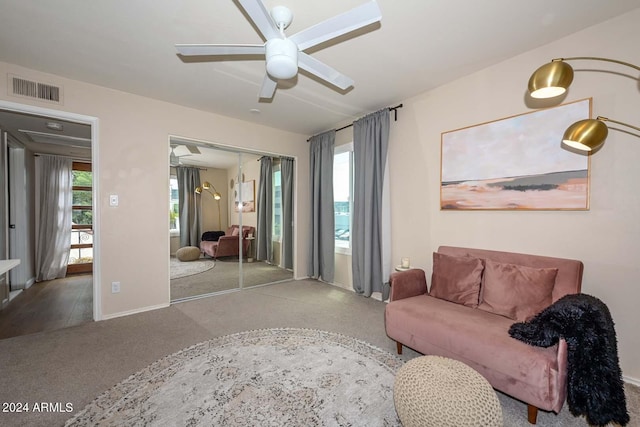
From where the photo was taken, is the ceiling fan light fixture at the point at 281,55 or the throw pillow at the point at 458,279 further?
the throw pillow at the point at 458,279

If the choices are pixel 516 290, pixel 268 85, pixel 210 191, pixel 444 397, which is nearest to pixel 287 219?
pixel 210 191

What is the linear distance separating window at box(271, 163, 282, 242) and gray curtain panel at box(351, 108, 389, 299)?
153cm

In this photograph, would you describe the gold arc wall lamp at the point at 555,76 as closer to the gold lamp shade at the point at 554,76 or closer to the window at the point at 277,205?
the gold lamp shade at the point at 554,76

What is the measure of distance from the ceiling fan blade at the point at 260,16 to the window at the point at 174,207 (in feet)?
8.74

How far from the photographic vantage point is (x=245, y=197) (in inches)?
174

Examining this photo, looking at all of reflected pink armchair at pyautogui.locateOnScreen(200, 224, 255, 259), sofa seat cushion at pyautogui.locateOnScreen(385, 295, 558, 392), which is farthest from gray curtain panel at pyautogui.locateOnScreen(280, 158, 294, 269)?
sofa seat cushion at pyautogui.locateOnScreen(385, 295, 558, 392)

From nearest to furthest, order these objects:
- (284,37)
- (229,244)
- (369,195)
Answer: (284,37)
(369,195)
(229,244)

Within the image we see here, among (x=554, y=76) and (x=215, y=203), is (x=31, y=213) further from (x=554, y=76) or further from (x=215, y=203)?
(x=554, y=76)

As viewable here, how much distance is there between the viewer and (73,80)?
286cm

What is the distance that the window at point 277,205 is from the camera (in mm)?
4742

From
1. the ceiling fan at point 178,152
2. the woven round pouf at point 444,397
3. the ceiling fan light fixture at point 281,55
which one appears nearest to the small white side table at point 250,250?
the ceiling fan at point 178,152

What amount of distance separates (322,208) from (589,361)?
3467 mm

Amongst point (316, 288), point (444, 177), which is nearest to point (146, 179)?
point (316, 288)

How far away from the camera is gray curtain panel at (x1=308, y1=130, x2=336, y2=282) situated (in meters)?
4.40
